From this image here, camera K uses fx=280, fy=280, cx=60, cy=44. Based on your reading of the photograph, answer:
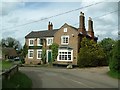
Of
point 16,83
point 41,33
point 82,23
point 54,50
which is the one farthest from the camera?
point 41,33

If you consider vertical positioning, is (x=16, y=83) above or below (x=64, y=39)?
below

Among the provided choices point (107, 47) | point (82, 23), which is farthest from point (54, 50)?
point (107, 47)

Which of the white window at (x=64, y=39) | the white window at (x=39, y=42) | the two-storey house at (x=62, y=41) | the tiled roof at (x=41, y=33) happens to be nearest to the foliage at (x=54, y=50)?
the two-storey house at (x=62, y=41)

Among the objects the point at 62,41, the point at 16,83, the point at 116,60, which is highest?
the point at 62,41

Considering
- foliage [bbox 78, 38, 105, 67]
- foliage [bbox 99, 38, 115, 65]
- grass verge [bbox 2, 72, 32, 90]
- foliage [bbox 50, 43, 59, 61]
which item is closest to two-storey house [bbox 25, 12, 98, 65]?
foliage [bbox 50, 43, 59, 61]

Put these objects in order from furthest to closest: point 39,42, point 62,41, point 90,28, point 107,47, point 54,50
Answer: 1. point 107,47
2. point 39,42
3. point 90,28
4. point 62,41
5. point 54,50

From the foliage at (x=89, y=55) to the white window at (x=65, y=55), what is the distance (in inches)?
133

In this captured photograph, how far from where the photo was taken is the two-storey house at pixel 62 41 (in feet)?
181

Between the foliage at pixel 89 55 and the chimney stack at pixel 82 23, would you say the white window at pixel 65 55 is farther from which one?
the chimney stack at pixel 82 23

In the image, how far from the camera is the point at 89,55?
4984 cm

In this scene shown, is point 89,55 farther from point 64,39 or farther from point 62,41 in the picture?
point 62,41

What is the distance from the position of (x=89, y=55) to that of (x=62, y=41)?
30.1 feet

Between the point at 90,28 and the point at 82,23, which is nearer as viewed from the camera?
the point at 82,23

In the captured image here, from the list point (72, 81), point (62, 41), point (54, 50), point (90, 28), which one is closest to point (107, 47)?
point (90, 28)
